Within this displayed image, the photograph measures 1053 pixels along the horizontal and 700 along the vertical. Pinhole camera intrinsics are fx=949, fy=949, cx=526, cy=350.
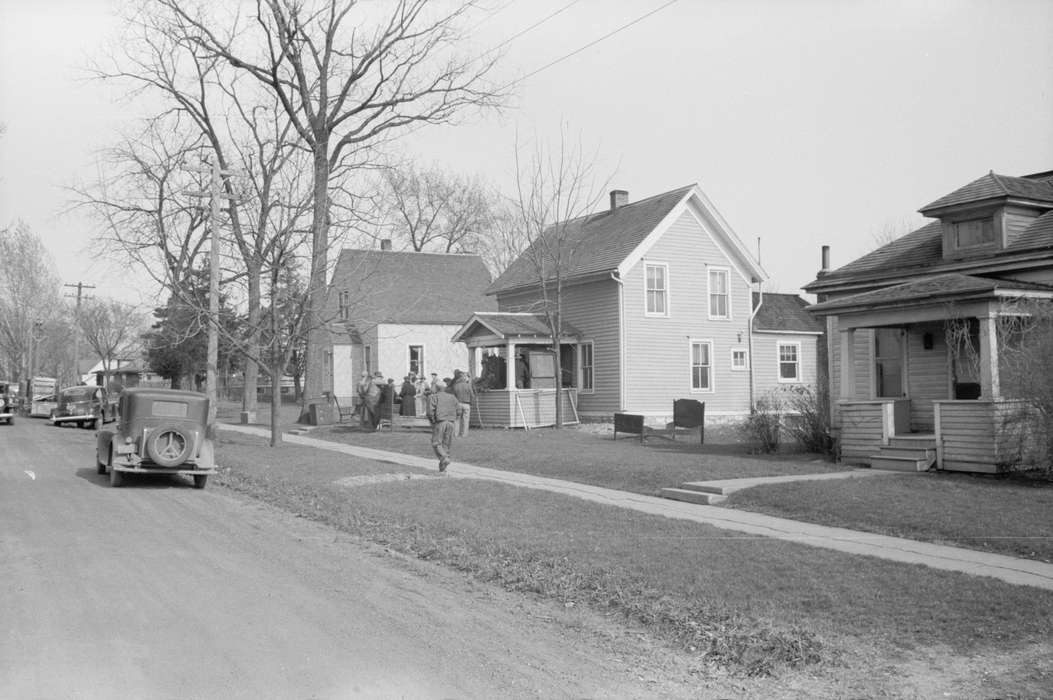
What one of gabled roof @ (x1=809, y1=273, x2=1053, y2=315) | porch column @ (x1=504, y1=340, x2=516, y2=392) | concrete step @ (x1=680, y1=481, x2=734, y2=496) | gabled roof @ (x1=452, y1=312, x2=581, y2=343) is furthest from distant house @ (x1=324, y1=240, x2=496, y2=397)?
concrete step @ (x1=680, y1=481, x2=734, y2=496)

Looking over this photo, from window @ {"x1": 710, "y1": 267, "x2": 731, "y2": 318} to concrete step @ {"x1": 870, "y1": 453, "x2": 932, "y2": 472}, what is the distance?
16.0 metres

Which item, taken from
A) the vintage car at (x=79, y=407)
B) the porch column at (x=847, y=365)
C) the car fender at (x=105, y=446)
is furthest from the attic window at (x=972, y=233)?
the vintage car at (x=79, y=407)

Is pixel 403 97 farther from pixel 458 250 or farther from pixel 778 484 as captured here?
pixel 458 250

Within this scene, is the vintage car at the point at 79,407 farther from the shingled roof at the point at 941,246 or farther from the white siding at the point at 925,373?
the white siding at the point at 925,373

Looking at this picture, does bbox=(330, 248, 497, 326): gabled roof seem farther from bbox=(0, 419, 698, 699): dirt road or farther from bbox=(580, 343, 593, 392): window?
bbox=(0, 419, 698, 699): dirt road

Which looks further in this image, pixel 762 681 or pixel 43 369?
pixel 43 369

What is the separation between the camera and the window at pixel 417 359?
148 feet

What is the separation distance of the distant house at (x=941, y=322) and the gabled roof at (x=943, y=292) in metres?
0.02

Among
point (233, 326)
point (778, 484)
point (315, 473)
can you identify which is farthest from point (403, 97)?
point (778, 484)

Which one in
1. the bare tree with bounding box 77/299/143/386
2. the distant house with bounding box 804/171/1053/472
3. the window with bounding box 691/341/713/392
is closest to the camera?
the distant house with bounding box 804/171/1053/472

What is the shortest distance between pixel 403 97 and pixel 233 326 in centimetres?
1226

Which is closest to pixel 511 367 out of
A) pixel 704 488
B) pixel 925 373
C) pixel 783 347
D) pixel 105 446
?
pixel 783 347

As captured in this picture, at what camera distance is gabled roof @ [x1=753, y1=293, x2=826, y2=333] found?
3519 cm

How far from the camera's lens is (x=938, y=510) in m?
12.1
